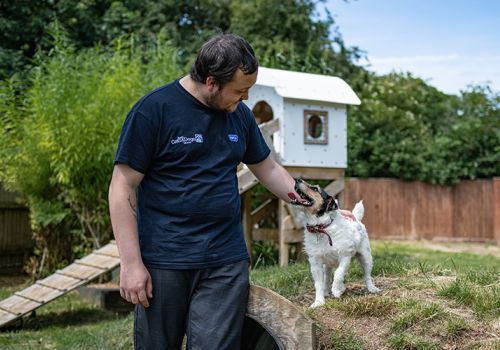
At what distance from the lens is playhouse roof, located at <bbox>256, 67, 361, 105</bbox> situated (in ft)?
29.9

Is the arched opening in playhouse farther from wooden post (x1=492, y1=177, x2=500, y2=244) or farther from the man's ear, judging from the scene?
wooden post (x1=492, y1=177, x2=500, y2=244)

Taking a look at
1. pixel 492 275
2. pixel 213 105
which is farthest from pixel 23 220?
pixel 213 105

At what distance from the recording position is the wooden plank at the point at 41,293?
7.31 metres

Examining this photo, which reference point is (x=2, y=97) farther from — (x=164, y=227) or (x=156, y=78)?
(x=164, y=227)

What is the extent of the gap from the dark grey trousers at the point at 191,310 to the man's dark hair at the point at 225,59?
86cm

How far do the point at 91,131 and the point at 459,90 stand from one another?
→ 15.4 meters

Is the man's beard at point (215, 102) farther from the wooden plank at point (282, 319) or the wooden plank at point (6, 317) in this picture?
the wooden plank at point (6, 317)

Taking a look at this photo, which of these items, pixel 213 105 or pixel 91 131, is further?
pixel 91 131

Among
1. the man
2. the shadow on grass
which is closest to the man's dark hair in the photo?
the man

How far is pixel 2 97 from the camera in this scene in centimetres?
1043

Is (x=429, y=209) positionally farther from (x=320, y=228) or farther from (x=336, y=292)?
(x=320, y=228)

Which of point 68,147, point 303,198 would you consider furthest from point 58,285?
point 303,198

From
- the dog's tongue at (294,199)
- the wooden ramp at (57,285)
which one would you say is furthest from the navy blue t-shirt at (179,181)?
the wooden ramp at (57,285)

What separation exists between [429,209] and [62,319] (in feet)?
41.5
